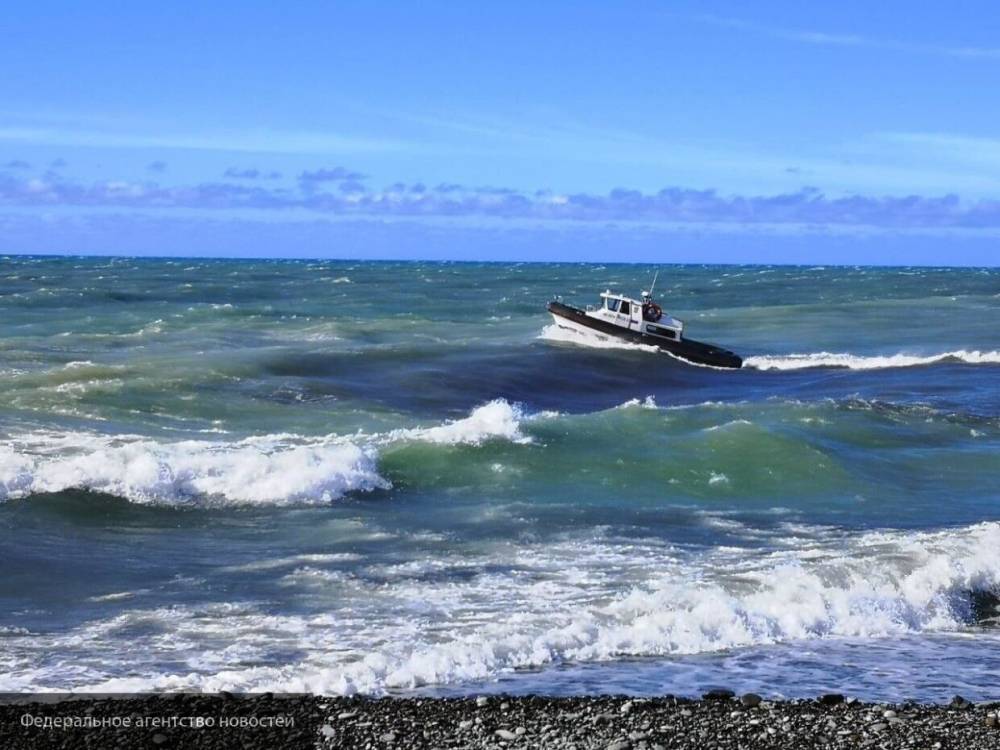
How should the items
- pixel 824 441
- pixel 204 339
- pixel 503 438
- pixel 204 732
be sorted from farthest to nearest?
pixel 204 339, pixel 824 441, pixel 503 438, pixel 204 732

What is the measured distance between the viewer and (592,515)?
1748 centimetres

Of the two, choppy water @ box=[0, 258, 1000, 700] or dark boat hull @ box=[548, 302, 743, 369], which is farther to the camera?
dark boat hull @ box=[548, 302, 743, 369]

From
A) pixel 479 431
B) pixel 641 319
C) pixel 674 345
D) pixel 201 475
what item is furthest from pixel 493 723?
pixel 641 319

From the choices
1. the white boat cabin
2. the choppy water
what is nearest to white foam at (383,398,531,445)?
the choppy water

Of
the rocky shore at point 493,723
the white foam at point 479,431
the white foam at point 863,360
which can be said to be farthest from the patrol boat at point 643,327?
the rocky shore at point 493,723

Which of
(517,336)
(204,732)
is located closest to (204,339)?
(517,336)

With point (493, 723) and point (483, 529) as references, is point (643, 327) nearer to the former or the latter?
point (483, 529)

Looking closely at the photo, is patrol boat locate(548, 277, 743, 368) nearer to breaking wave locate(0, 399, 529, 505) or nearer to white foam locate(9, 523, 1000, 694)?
breaking wave locate(0, 399, 529, 505)

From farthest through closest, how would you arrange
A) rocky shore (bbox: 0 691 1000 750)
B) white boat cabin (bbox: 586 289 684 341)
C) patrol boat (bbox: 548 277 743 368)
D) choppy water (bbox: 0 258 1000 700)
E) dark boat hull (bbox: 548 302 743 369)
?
white boat cabin (bbox: 586 289 684 341), patrol boat (bbox: 548 277 743 368), dark boat hull (bbox: 548 302 743 369), choppy water (bbox: 0 258 1000 700), rocky shore (bbox: 0 691 1000 750)

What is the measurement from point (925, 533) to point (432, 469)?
7.20m

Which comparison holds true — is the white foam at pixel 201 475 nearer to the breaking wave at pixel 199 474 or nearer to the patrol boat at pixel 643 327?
the breaking wave at pixel 199 474

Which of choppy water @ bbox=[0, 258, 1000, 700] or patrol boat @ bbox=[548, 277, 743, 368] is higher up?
patrol boat @ bbox=[548, 277, 743, 368]

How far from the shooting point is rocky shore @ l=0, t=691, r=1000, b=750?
8.62 m

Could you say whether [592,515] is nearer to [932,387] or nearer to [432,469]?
[432,469]
